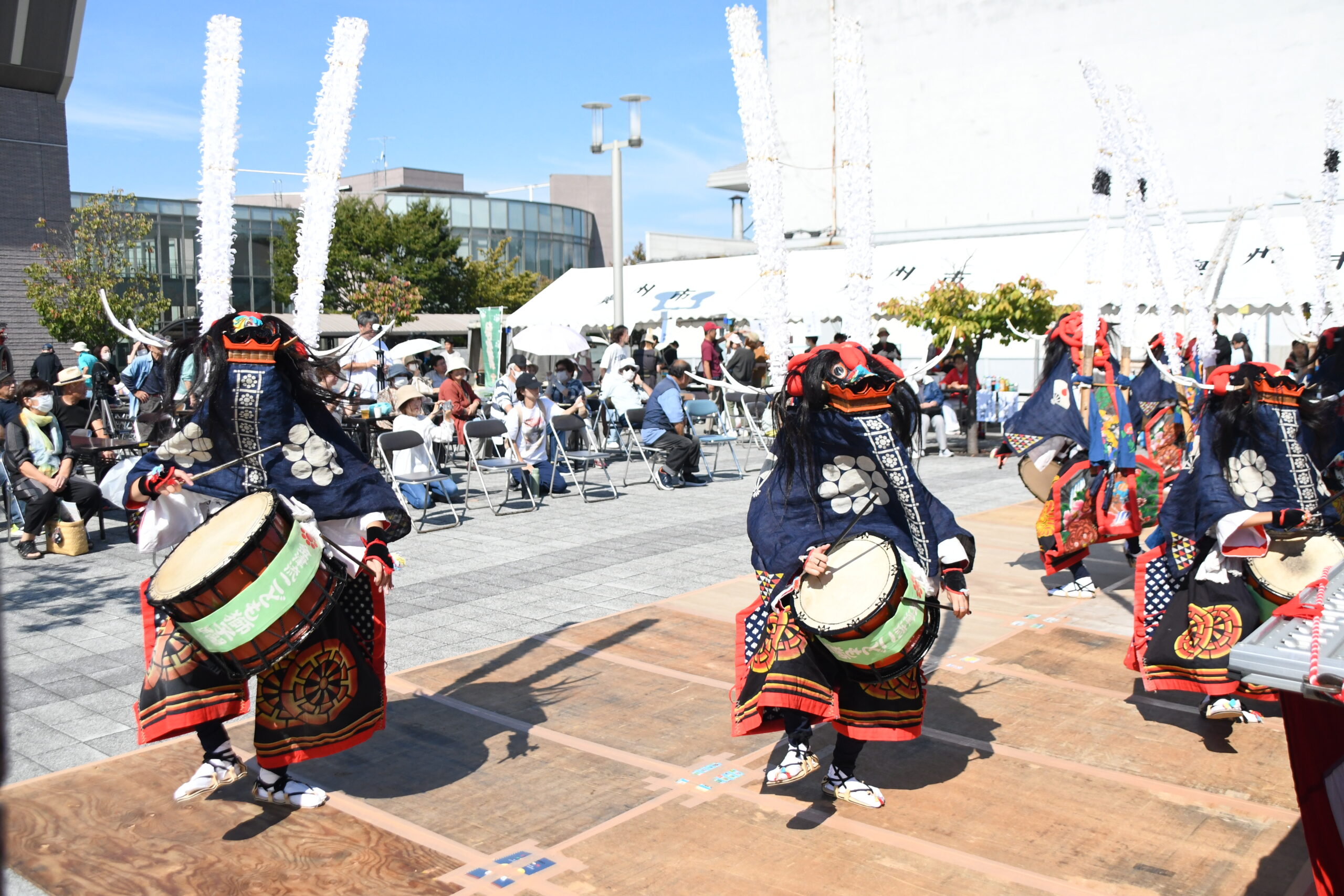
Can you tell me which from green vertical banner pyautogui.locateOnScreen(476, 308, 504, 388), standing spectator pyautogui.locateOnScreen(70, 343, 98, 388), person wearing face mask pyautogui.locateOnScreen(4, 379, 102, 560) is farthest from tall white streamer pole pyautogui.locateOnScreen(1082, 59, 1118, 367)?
standing spectator pyautogui.locateOnScreen(70, 343, 98, 388)

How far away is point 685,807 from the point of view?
13.7 feet

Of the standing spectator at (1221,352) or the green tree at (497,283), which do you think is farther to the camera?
the green tree at (497,283)

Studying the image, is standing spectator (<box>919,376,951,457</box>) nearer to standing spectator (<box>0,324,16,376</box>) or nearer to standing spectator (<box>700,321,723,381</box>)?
standing spectator (<box>700,321,723,381</box>)

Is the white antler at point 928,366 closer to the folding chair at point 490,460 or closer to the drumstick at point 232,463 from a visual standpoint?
the drumstick at point 232,463

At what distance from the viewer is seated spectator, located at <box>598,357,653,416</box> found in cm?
1362

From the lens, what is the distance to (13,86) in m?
2.79

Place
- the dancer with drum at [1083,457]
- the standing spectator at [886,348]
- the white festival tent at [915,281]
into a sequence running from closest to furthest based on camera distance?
the dancer with drum at [1083,457]
the standing spectator at [886,348]
the white festival tent at [915,281]

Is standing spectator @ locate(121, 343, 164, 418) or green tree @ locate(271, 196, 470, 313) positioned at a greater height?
green tree @ locate(271, 196, 470, 313)

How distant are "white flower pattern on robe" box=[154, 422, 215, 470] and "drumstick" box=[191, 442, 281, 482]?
5 cm

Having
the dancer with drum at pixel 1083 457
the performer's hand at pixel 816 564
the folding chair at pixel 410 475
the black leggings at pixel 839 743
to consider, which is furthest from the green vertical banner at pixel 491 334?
the performer's hand at pixel 816 564

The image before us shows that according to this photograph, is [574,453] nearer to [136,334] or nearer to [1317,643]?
[136,334]

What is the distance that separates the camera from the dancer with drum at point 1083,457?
716 centimetres

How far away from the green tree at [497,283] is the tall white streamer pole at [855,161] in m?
35.8

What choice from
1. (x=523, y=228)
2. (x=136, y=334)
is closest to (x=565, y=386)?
(x=136, y=334)
